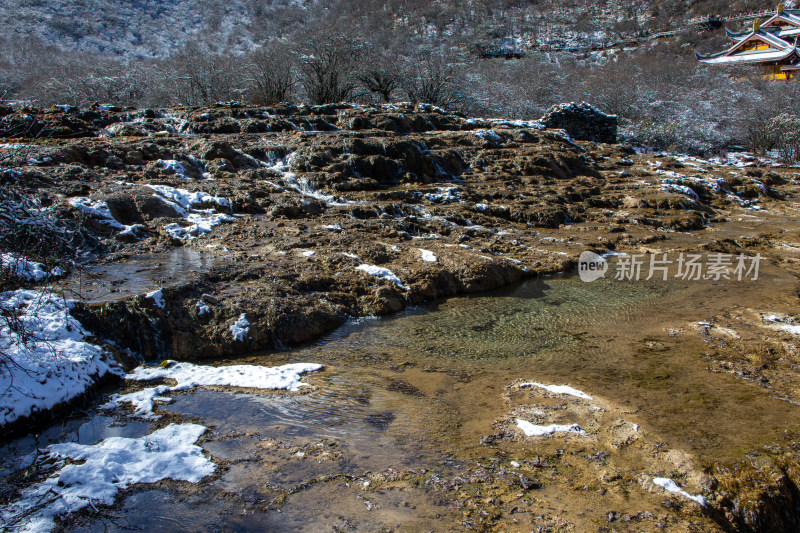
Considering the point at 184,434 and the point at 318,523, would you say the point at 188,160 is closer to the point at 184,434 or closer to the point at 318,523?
the point at 184,434

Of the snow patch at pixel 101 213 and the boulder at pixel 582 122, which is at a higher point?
the boulder at pixel 582 122

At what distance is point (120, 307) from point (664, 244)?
11931mm

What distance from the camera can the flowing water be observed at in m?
3.76

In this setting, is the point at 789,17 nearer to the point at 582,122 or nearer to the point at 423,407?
the point at 582,122

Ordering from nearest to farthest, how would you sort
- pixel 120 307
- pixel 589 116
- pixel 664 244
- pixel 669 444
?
pixel 669 444 → pixel 120 307 → pixel 664 244 → pixel 589 116

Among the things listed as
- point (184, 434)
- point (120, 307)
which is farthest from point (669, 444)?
point (120, 307)

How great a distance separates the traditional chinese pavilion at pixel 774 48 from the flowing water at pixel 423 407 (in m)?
36.4

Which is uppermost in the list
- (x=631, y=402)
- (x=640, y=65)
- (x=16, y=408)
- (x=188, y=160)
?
(x=640, y=65)

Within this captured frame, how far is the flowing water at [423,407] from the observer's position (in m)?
3.76

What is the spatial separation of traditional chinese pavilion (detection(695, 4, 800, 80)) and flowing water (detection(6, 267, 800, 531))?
3641 centimetres

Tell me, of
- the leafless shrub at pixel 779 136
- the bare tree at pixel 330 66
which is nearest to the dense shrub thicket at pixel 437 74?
the bare tree at pixel 330 66

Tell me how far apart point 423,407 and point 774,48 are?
143 feet

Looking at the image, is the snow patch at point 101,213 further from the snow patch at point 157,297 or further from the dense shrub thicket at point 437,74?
the dense shrub thicket at point 437,74

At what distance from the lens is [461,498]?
3.80 meters
